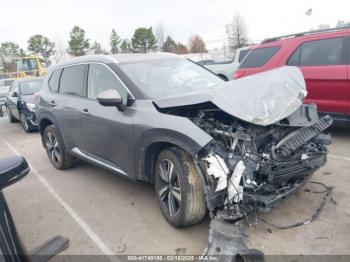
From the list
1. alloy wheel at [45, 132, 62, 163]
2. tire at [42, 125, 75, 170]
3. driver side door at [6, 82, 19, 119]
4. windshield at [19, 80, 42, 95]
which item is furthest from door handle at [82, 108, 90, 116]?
driver side door at [6, 82, 19, 119]

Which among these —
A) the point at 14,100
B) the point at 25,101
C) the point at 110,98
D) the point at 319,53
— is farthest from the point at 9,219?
the point at 14,100

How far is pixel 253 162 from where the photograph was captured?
2.77 meters

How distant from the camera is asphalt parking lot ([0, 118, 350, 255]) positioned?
293 centimetres

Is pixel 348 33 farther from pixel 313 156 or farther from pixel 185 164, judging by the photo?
pixel 185 164

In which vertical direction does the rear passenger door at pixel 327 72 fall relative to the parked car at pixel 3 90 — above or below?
above

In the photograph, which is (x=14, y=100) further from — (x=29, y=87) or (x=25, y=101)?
(x=25, y=101)

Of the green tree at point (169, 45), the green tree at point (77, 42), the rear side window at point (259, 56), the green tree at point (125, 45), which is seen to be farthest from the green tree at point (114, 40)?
the rear side window at point (259, 56)

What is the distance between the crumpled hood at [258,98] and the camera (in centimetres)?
293

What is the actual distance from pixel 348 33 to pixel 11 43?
6696cm

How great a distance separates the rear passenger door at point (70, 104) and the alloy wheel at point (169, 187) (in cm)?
176

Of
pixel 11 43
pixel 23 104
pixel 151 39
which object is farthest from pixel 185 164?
pixel 11 43

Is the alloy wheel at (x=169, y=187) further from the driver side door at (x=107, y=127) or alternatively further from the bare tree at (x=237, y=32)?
the bare tree at (x=237, y=32)

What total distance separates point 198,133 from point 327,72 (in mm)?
3647

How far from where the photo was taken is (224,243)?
2551mm
